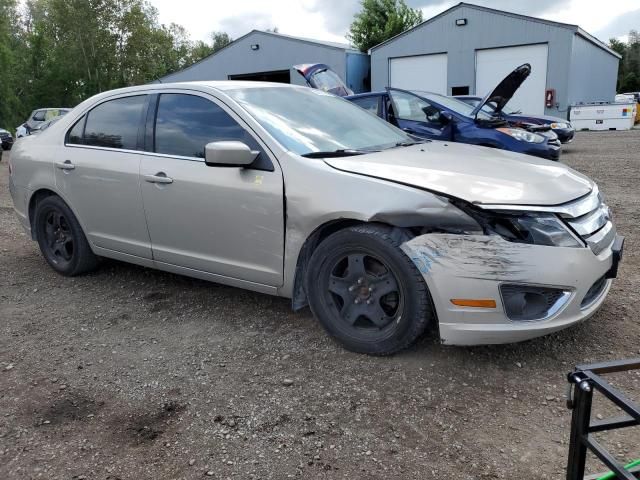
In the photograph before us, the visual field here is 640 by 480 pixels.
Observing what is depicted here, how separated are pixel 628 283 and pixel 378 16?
45.0 metres

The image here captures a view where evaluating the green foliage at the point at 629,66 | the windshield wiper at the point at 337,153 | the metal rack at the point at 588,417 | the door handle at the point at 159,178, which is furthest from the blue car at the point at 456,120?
the green foliage at the point at 629,66

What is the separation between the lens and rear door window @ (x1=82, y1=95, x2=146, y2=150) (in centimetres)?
409

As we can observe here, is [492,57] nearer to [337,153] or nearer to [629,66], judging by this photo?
[337,153]

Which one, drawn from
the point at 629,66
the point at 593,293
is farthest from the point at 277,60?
the point at 629,66

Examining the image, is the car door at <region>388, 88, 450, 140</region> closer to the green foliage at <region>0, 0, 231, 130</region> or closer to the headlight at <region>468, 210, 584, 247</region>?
the headlight at <region>468, 210, 584, 247</region>

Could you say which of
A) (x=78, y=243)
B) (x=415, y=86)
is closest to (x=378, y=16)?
(x=415, y=86)

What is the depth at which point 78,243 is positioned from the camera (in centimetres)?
459

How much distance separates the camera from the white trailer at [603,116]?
23531mm

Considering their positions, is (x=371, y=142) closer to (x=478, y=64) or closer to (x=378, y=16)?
(x=478, y=64)

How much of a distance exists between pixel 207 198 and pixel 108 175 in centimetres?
104

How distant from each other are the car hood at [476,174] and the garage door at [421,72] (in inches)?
958

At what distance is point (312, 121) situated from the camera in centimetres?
368

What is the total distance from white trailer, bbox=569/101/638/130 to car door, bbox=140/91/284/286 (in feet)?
78.9

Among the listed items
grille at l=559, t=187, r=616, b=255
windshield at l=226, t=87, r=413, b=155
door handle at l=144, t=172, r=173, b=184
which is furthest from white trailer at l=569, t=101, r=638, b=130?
door handle at l=144, t=172, r=173, b=184
